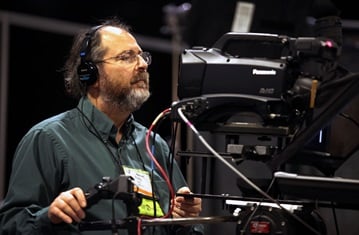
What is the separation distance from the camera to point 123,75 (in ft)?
6.72

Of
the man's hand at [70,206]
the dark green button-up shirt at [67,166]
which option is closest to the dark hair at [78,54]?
the dark green button-up shirt at [67,166]

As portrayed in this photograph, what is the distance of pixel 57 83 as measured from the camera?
454 cm

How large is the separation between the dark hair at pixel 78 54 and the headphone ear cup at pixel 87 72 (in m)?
0.04

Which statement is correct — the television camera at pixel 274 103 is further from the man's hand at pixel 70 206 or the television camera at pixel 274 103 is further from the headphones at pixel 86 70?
the headphones at pixel 86 70

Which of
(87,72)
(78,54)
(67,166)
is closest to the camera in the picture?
(67,166)

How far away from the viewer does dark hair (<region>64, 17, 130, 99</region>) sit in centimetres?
206

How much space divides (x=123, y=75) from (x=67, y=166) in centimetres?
38

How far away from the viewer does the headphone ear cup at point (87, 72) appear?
78.7 inches

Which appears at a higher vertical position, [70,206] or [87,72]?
[87,72]

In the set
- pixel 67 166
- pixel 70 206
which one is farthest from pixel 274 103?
pixel 67 166

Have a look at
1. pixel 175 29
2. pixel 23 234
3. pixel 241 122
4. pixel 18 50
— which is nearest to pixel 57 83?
pixel 18 50

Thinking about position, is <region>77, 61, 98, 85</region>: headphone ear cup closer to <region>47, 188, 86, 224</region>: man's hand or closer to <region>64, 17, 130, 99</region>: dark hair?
<region>64, 17, 130, 99</region>: dark hair

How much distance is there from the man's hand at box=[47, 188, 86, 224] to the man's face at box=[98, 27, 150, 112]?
529 mm

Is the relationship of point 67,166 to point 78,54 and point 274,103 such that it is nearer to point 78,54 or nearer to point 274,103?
point 78,54
